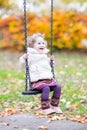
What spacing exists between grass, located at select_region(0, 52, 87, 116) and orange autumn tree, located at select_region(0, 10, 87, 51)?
1.75 ft

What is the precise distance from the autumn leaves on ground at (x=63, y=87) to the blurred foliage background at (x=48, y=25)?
26.6 inches

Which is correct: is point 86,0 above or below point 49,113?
above

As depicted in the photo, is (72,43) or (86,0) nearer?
(86,0)

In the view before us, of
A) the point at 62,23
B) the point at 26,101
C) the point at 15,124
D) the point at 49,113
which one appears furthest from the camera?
the point at 62,23

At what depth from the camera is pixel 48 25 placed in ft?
52.5

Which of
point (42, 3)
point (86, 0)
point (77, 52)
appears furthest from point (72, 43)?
point (86, 0)

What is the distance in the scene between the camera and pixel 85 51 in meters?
16.3

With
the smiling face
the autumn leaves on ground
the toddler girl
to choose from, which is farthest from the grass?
the smiling face

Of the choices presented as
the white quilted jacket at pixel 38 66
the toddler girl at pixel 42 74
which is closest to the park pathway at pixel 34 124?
the toddler girl at pixel 42 74

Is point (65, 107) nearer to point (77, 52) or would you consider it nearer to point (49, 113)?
point (49, 113)

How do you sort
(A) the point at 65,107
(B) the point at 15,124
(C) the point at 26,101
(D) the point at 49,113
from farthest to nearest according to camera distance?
(C) the point at 26,101 → (A) the point at 65,107 → (D) the point at 49,113 → (B) the point at 15,124

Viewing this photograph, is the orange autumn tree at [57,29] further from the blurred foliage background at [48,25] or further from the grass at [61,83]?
the grass at [61,83]

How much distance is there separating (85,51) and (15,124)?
34.0 feet

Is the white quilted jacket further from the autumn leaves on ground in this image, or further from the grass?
the grass
